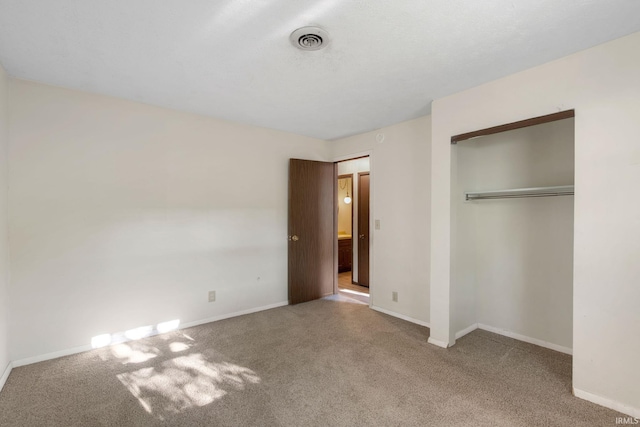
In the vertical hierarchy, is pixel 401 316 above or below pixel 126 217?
below

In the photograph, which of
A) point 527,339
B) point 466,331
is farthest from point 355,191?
point 527,339

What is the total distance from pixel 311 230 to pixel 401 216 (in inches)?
54.6

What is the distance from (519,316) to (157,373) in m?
3.50

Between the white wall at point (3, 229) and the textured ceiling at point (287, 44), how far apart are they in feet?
0.80

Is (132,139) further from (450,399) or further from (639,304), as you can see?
(639,304)

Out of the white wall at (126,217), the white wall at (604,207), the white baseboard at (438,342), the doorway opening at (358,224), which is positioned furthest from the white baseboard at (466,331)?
the white wall at (126,217)

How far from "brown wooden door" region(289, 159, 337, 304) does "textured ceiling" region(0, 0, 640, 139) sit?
61.4 inches

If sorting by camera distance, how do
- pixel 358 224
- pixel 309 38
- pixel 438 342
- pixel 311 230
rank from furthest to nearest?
1. pixel 358 224
2. pixel 311 230
3. pixel 438 342
4. pixel 309 38

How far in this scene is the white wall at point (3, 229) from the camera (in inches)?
90.0

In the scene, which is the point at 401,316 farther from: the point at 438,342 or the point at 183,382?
the point at 183,382

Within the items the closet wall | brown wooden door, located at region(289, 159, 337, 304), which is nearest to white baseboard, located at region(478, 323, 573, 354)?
the closet wall

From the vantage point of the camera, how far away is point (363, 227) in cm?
541

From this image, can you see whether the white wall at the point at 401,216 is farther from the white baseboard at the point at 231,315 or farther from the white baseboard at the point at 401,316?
the white baseboard at the point at 231,315

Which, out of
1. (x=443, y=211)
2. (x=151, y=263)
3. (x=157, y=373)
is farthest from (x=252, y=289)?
(x=443, y=211)
